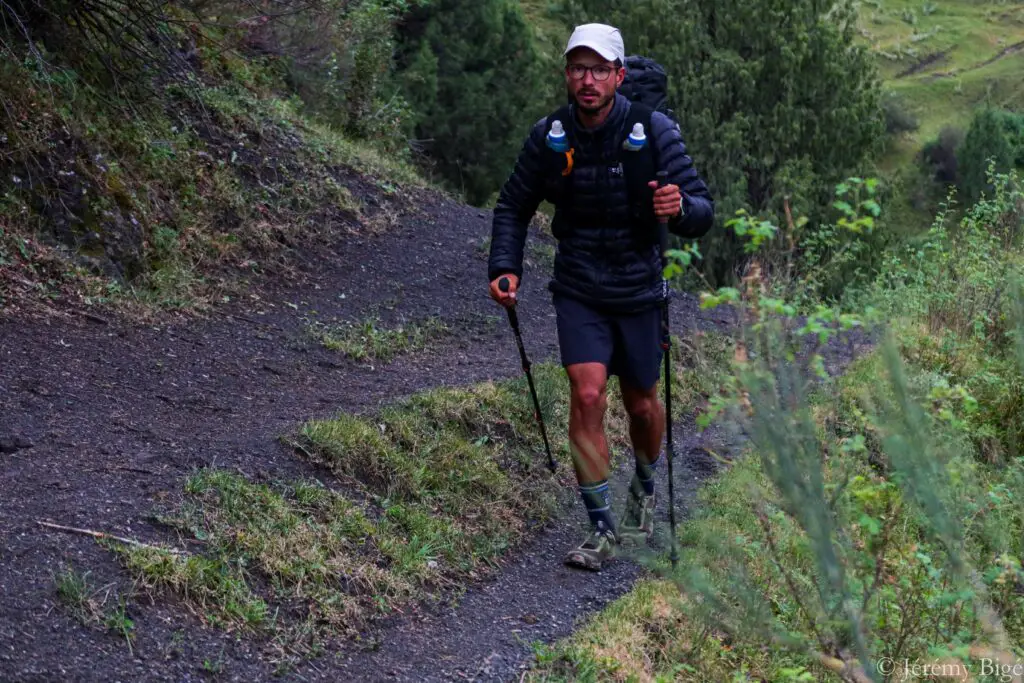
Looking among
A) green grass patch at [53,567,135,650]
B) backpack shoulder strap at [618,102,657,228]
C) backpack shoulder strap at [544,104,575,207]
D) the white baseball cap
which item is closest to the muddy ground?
green grass patch at [53,567,135,650]

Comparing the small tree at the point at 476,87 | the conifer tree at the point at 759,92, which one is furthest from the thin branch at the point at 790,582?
the conifer tree at the point at 759,92

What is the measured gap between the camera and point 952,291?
10.5 m

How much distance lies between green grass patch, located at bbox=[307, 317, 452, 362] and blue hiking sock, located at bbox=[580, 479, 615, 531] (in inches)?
125

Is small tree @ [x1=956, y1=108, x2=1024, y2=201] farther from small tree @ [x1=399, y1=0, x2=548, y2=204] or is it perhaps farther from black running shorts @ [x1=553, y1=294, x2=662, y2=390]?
black running shorts @ [x1=553, y1=294, x2=662, y2=390]

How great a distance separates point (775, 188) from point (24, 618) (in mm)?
23105

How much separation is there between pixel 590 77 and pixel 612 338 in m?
1.22

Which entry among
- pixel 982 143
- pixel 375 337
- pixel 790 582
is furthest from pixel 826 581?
pixel 982 143

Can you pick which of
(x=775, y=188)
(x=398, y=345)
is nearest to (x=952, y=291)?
(x=398, y=345)

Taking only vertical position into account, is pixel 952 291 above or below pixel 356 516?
above

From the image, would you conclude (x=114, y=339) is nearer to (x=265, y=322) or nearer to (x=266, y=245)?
(x=265, y=322)

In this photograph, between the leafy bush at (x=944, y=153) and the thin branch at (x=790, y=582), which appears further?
the leafy bush at (x=944, y=153)

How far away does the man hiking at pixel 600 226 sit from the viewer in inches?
215

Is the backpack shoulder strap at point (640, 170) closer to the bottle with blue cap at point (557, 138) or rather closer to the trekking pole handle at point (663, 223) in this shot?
the trekking pole handle at point (663, 223)

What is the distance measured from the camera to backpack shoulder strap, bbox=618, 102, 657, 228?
5.49 m
